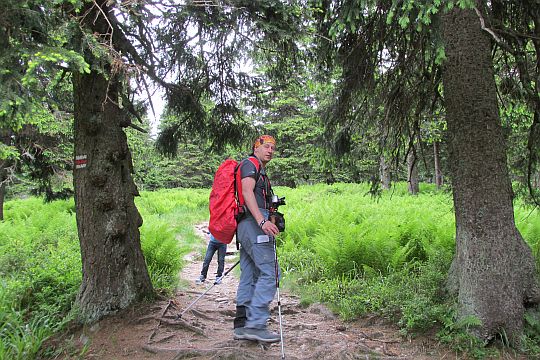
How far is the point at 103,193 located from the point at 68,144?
23.1ft

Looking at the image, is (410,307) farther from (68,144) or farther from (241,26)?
(68,144)

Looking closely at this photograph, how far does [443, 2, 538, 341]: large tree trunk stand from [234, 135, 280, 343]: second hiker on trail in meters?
1.98

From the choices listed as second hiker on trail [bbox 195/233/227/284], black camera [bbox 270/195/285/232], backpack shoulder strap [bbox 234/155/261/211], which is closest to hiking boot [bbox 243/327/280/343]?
black camera [bbox 270/195/285/232]

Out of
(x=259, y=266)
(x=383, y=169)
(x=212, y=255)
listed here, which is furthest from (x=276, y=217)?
(x=383, y=169)

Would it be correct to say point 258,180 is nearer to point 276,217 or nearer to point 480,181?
point 276,217

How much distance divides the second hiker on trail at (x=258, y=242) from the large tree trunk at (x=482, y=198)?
198cm

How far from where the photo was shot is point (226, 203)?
4.04m

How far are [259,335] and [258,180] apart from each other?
5.20 feet

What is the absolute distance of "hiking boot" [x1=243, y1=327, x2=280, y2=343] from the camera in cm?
398

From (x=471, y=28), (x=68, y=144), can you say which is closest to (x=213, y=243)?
(x=471, y=28)

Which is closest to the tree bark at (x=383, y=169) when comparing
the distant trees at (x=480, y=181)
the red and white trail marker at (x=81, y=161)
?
the distant trees at (x=480, y=181)

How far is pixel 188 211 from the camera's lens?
16438 mm

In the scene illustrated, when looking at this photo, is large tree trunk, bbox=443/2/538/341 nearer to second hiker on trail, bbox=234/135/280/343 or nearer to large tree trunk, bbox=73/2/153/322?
second hiker on trail, bbox=234/135/280/343

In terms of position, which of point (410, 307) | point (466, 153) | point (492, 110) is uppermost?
point (492, 110)
